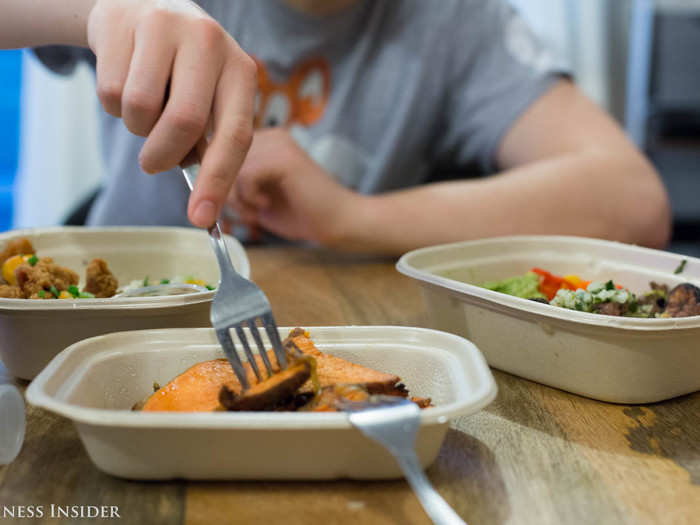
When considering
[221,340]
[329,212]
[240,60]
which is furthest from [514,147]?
[221,340]

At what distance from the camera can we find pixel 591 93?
9.57 ft

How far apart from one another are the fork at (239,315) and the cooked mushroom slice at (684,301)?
0.50m

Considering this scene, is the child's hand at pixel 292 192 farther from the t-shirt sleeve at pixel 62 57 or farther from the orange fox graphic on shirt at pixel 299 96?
the t-shirt sleeve at pixel 62 57

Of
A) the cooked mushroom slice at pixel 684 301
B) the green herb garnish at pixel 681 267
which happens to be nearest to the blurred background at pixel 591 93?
the green herb garnish at pixel 681 267

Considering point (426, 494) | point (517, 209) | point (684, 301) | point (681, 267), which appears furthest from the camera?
point (517, 209)

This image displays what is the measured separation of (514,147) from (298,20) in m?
0.62

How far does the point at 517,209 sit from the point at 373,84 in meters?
0.57

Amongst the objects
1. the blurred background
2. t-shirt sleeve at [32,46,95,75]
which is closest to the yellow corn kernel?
t-shirt sleeve at [32,46,95,75]

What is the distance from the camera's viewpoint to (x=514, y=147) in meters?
1.59

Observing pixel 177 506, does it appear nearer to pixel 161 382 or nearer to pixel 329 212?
pixel 161 382

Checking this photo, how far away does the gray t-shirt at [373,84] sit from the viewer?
1.61 meters

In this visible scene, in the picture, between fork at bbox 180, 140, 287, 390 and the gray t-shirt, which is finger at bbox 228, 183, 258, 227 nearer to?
the gray t-shirt

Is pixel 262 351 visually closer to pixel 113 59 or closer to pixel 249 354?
pixel 249 354

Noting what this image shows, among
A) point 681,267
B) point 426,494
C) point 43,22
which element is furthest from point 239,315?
point 681,267
